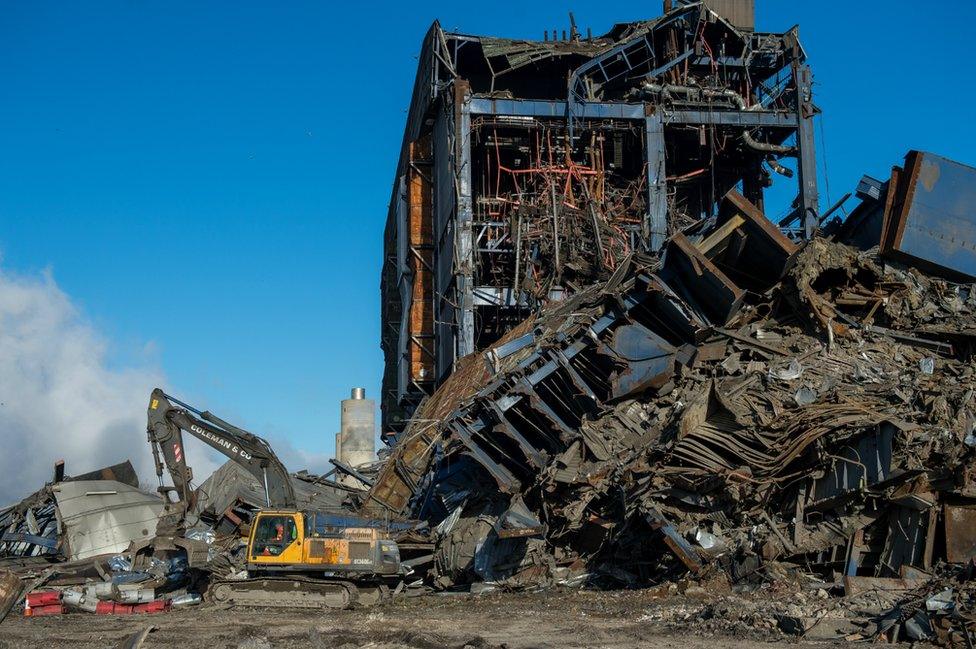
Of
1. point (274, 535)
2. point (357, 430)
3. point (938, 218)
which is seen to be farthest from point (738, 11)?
point (274, 535)

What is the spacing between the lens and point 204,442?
2003 cm

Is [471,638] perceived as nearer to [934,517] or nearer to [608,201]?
[934,517]

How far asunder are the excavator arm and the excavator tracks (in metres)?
3.08

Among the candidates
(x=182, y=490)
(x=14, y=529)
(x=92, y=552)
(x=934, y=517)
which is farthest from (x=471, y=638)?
(x=14, y=529)

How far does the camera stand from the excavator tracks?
1650 centimetres

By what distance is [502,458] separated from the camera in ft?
64.1

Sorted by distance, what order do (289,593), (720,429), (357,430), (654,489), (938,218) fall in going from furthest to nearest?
1. (357,430)
2. (938,218)
3. (289,593)
4. (654,489)
5. (720,429)

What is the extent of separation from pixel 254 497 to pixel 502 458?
5.99m

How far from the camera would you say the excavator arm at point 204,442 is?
772 inches

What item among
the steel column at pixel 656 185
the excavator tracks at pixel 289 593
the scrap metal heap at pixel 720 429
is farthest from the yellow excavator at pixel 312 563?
the steel column at pixel 656 185

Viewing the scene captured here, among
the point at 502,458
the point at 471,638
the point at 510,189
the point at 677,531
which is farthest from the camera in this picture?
the point at 510,189

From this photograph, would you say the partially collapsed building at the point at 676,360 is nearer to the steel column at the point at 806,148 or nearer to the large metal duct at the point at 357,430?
the steel column at the point at 806,148

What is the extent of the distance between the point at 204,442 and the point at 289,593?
473 cm

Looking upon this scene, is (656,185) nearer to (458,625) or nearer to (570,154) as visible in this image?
(570,154)
